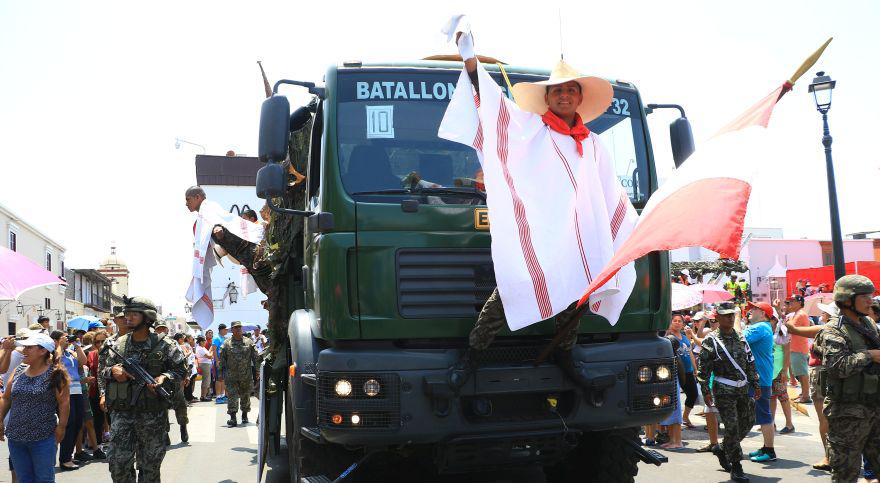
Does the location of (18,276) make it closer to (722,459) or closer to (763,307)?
(722,459)

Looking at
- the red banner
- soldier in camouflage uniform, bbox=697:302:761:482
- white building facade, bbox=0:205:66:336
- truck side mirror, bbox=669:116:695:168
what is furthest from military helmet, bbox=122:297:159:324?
white building facade, bbox=0:205:66:336

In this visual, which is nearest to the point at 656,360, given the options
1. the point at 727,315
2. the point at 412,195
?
the point at 412,195

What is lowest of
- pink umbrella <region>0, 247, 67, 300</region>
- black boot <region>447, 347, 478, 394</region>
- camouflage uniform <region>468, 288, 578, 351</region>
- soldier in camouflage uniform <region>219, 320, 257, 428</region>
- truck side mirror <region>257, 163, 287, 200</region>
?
soldier in camouflage uniform <region>219, 320, 257, 428</region>

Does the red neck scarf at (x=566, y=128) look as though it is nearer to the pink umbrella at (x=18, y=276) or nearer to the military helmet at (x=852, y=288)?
the military helmet at (x=852, y=288)

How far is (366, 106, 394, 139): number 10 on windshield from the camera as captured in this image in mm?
4723

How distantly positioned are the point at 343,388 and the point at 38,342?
12.6ft

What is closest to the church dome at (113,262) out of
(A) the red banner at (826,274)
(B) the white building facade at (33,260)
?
(B) the white building facade at (33,260)

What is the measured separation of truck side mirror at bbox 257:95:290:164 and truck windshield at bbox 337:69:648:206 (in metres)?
0.36

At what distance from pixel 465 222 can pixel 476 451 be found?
1.39m

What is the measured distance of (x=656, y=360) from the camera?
4.75 metres

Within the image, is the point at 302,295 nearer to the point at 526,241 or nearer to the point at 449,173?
the point at 449,173

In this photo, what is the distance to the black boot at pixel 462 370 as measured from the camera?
4180mm

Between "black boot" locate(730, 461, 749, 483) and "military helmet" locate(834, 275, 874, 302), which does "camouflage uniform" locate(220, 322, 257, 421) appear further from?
"military helmet" locate(834, 275, 874, 302)

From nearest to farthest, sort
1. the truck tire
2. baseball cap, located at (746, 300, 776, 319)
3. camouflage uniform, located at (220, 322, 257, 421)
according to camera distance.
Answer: the truck tire, baseball cap, located at (746, 300, 776, 319), camouflage uniform, located at (220, 322, 257, 421)
